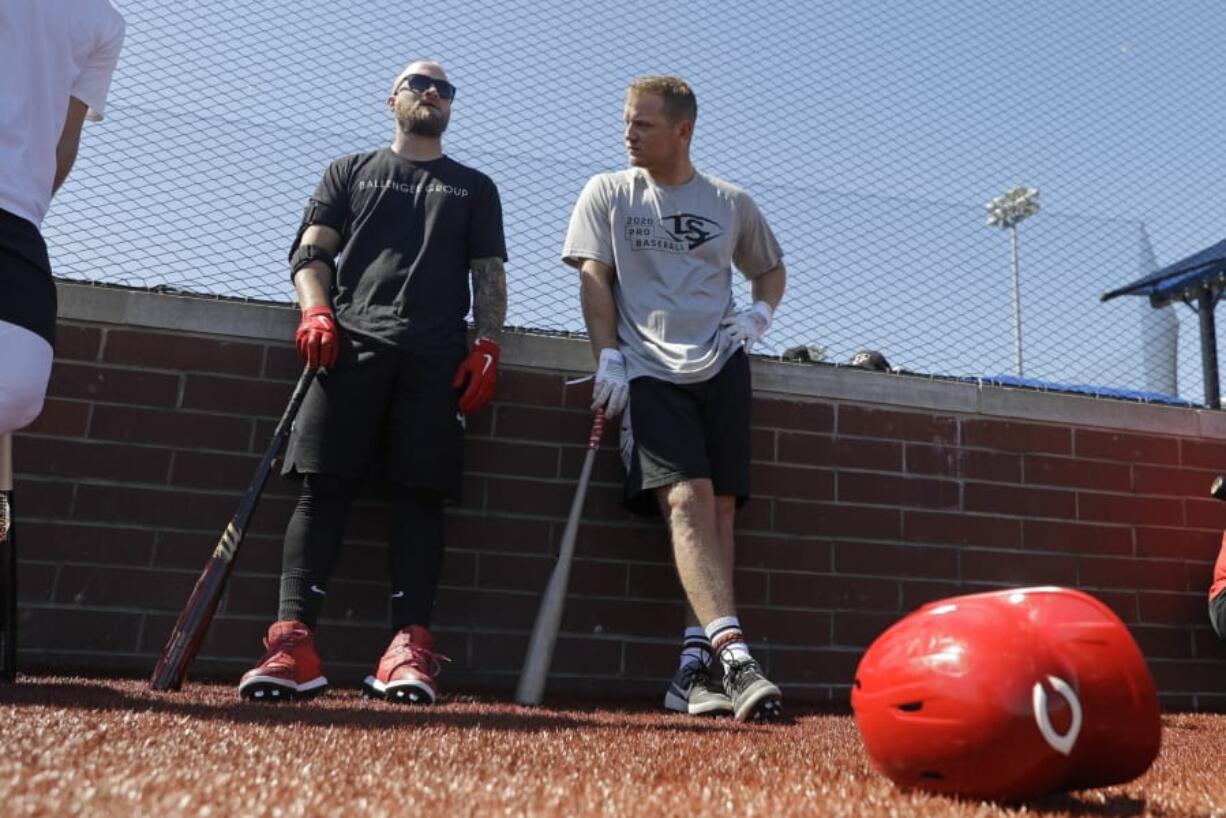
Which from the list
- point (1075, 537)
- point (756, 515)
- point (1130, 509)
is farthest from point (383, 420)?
point (1130, 509)

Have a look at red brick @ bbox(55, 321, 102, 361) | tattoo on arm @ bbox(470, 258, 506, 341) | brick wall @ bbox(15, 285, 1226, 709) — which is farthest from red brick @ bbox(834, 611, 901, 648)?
red brick @ bbox(55, 321, 102, 361)

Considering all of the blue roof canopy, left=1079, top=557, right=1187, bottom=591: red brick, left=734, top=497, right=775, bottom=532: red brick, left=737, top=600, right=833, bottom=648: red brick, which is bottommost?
left=737, top=600, right=833, bottom=648: red brick

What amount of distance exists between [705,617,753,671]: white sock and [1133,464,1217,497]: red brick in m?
2.38

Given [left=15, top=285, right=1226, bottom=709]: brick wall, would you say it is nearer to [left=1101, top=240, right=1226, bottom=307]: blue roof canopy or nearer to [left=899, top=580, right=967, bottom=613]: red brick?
[left=899, top=580, right=967, bottom=613]: red brick

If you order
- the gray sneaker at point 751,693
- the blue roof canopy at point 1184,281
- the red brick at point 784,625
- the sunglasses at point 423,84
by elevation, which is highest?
the blue roof canopy at point 1184,281

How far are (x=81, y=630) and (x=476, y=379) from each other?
1.51 meters

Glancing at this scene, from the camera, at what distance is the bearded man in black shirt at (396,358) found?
284cm

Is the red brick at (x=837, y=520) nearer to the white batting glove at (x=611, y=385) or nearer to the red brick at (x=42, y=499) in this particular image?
the white batting glove at (x=611, y=385)

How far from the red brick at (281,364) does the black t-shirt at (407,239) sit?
387mm

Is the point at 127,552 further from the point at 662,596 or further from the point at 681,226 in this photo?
the point at 681,226

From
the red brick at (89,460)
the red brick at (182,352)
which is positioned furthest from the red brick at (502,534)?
the red brick at (89,460)

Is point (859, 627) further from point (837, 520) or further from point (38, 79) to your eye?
point (38, 79)

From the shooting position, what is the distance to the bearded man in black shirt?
2840 mm

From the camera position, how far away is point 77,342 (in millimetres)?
3447
